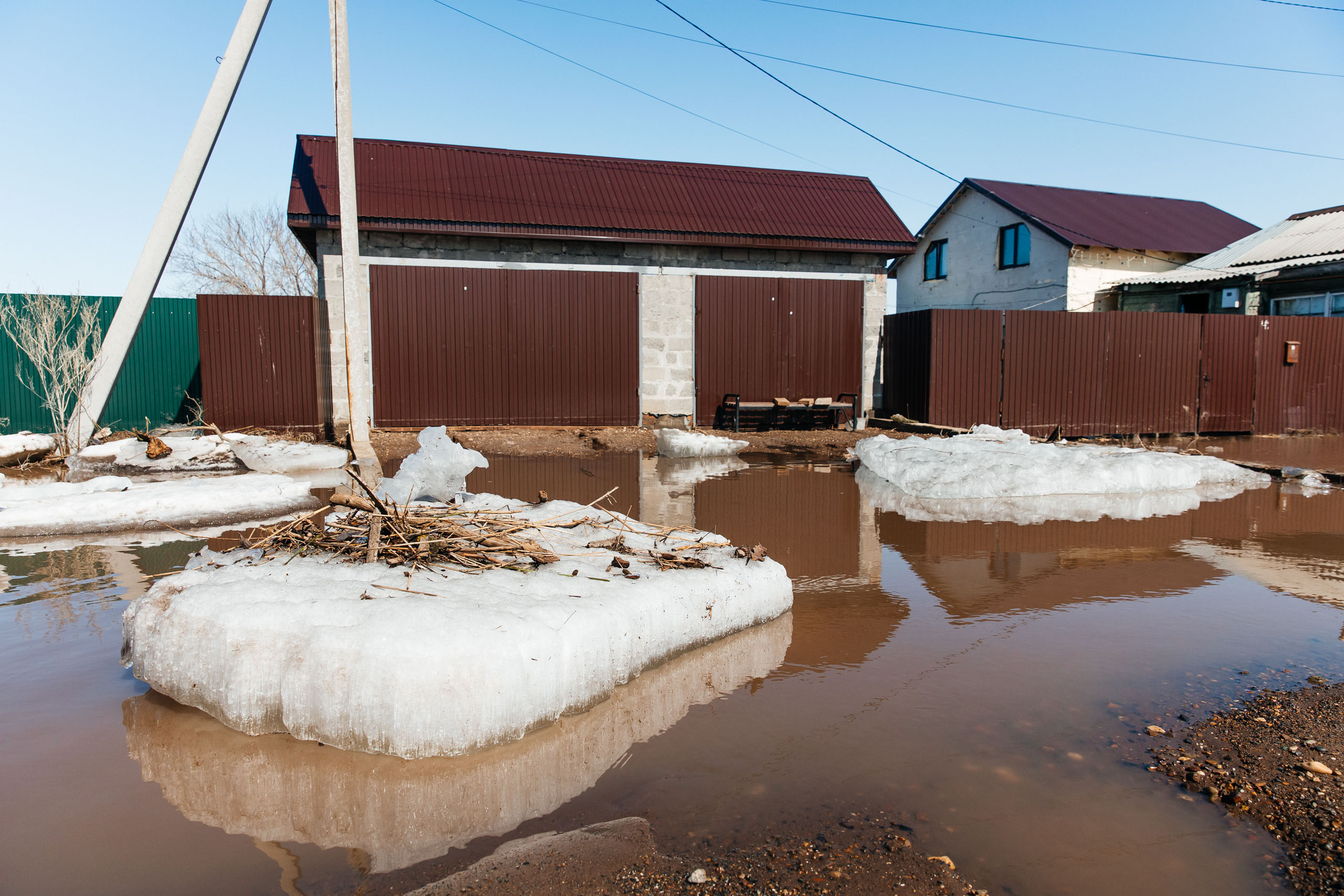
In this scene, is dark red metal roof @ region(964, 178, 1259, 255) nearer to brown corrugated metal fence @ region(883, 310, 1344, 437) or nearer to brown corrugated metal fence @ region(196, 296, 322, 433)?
brown corrugated metal fence @ region(883, 310, 1344, 437)

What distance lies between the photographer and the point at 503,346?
1222 centimetres

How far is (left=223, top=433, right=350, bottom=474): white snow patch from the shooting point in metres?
8.49

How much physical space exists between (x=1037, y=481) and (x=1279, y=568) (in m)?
2.74

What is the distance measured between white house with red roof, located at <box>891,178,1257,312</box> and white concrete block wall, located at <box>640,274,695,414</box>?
712 cm

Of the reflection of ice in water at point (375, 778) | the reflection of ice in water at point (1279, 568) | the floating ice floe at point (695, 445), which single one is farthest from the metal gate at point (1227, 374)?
the reflection of ice in water at point (375, 778)

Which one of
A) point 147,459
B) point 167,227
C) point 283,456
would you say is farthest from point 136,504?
point 167,227

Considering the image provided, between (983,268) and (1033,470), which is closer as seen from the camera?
(1033,470)

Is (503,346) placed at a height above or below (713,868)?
above

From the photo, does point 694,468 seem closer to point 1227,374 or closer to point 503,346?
point 503,346

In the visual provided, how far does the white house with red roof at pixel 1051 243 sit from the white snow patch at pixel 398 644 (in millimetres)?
16026

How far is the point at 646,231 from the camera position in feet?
41.1

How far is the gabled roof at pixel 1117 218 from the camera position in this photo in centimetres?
1938

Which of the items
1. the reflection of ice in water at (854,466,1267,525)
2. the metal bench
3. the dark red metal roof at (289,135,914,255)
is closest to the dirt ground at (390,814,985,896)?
the reflection of ice in water at (854,466,1267,525)

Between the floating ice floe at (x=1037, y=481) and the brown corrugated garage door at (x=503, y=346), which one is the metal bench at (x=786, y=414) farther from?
the floating ice floe at (x=1037, y=481)
